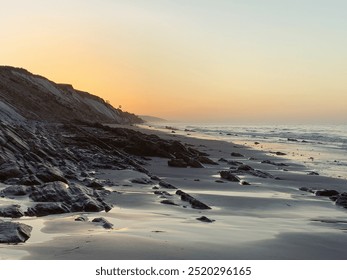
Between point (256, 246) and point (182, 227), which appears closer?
point (256, 246)

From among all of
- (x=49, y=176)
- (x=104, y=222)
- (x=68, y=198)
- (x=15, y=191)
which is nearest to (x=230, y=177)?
(x=49, y=176)

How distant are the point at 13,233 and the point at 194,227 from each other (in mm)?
3687

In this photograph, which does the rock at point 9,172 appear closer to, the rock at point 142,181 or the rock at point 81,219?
the rock at point 142,181

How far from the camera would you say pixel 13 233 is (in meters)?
7.05

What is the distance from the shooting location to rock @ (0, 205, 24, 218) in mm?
8805

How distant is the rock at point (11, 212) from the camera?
28.9 feet

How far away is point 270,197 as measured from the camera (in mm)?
14516

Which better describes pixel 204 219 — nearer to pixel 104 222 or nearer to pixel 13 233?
pixel 104 222

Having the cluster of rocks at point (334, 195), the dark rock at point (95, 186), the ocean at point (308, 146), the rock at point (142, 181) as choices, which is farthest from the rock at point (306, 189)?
the dark rock at point (95, 186)

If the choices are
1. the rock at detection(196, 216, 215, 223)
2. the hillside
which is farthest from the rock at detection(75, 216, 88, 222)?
the hillside

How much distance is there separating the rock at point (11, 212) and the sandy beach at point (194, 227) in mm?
467
